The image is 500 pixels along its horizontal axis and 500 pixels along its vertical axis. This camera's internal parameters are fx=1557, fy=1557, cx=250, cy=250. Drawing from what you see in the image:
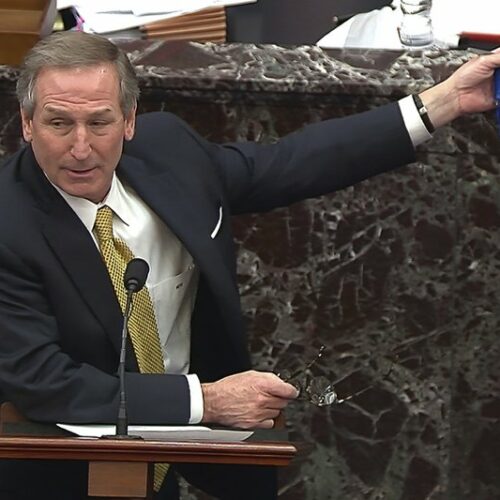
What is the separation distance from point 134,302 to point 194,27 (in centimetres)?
112

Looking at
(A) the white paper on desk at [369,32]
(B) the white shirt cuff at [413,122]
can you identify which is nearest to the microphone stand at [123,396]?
(B) the white shirt cuff at [413,122]

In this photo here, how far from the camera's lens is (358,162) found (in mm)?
2652

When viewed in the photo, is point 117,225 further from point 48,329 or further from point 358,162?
point 358,162

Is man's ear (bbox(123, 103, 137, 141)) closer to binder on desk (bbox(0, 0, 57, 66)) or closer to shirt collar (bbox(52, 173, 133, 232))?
shirt collar (bbox(52, 173, 133, 232))

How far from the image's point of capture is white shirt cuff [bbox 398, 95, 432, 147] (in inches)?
104

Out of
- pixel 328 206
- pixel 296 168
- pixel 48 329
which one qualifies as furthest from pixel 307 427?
pixel 48 329

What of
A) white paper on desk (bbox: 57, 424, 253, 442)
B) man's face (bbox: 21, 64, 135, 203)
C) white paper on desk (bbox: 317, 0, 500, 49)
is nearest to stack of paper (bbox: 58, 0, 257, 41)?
white paper on desk (bbox: 317, 0, 500, 49)

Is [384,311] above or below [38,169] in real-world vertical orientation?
below

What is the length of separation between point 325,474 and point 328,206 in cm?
57

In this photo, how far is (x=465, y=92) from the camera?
103 inches

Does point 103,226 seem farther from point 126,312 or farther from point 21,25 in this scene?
point 21,25

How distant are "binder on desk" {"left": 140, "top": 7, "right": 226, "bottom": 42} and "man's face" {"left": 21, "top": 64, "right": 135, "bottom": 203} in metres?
0.98

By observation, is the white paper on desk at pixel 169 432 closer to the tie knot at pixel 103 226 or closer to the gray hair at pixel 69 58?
the tie knot at pixel 103 226

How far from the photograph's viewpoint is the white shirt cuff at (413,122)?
265 centimetres
